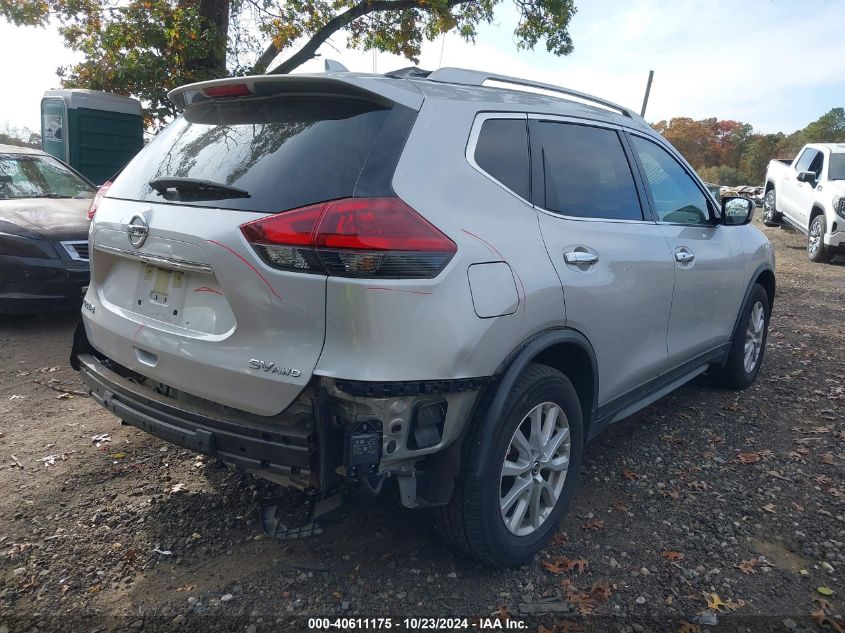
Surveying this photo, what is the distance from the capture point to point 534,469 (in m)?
2.77

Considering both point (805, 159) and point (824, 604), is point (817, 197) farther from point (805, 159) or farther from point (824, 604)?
point (824, 604)

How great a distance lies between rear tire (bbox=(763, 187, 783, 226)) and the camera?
593 inches

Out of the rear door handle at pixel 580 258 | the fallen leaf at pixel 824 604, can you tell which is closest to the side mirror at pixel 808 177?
the rear door handle at pixel 580 258

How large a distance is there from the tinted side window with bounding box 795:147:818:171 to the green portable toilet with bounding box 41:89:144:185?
1232 cm

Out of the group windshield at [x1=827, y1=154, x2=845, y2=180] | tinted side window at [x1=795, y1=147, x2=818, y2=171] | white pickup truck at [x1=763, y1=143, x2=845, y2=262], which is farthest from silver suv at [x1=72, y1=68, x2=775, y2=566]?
tinted side window at [x1=795, y1=147, x2=818, y2=171]

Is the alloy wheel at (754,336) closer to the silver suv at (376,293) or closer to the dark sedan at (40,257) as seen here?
→ the silver suv at (376,293)

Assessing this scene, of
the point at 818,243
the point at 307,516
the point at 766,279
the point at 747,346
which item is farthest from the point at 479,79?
the point at 818,243

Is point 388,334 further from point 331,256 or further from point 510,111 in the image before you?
point 510,111

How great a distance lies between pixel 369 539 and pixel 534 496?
75 centimetres

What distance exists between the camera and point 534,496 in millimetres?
2789

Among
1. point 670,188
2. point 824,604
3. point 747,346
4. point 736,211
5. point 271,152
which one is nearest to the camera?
point 271,152

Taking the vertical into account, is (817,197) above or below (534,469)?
above

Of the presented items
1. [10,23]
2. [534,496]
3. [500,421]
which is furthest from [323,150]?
[10,23]

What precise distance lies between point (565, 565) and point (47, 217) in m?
5.35
